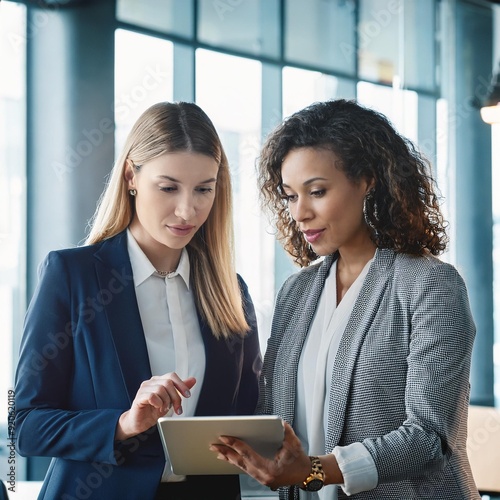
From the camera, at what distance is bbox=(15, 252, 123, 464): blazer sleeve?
72.1 inches

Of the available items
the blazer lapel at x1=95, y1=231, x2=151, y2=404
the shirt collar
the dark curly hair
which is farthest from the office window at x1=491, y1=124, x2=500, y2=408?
the blazer lapel at x1=95, y1=231, x2=151, y2=404

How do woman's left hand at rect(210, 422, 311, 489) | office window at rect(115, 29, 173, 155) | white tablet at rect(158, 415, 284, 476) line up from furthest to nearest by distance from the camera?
office window at rect(115, 29, 173, 155)
woman's left hand at rect(210, 422, 311, 489)
white tablet at rect(158, 415, 284, 476)

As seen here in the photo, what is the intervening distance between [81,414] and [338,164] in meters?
0.85

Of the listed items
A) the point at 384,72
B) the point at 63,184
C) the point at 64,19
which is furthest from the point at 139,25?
the point at 384,72

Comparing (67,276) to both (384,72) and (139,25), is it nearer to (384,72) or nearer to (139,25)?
(139,25)

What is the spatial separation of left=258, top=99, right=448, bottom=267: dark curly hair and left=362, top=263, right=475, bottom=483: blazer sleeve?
20cm

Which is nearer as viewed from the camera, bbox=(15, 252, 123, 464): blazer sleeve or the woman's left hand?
the woman's left hand

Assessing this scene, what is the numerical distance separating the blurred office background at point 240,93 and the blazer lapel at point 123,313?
8.02 ft

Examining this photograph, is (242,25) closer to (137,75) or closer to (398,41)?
(137,75)

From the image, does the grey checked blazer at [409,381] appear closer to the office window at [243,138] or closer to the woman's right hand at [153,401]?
the woman's right hand at [153,401]

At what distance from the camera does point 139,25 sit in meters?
4.66

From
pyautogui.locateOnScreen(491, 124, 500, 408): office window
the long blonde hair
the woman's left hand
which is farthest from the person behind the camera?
pyautogui.locateOnScreen(491, 124, 500, 408): office window

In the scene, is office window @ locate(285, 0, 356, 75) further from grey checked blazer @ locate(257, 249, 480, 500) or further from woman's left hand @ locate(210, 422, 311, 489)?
woman's left hand @ locate(210, 422, 311, 489)

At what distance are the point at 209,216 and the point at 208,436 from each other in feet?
2.51
